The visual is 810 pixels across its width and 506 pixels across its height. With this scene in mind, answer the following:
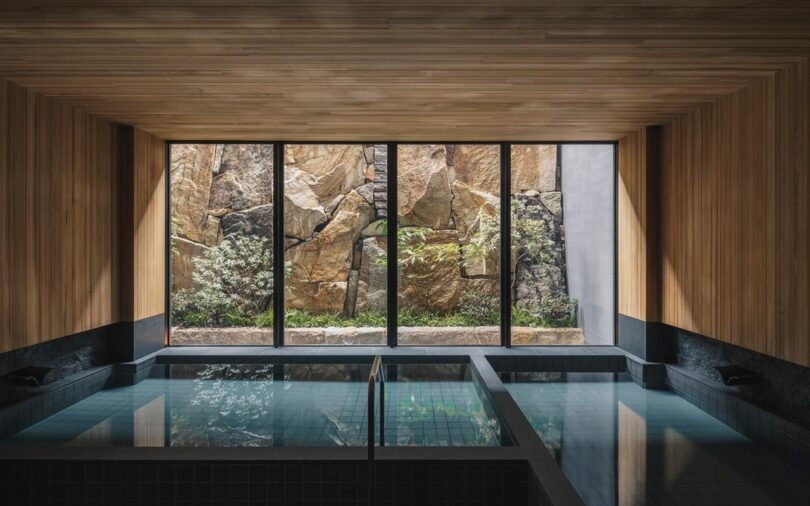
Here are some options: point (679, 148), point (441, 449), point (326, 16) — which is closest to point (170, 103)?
point (326, 16)

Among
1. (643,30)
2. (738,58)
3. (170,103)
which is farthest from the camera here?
(170,103)

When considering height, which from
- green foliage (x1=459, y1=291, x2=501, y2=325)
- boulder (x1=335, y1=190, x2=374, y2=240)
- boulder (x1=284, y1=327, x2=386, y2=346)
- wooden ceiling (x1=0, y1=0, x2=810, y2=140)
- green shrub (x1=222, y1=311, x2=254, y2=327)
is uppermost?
wooden ceiling (x1=0, y1=0, x2=810, y2=140)

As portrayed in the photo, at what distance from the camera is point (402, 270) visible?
19.9ft

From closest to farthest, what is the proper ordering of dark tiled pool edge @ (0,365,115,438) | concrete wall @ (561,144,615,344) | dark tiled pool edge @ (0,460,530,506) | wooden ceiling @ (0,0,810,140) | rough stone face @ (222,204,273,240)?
wooden ceiling @ (0,0,810,140), dark tiled pool edge @ (0,460,530,506), dark tiled pool edge @ (0,365,115,438), concrete wall @ (561,144,615,344), rough stone face @ (222,204,273,240)

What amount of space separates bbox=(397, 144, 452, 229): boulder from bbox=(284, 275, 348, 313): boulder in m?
1.16

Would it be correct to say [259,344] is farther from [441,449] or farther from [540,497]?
[540,497]

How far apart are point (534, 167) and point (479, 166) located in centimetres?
66

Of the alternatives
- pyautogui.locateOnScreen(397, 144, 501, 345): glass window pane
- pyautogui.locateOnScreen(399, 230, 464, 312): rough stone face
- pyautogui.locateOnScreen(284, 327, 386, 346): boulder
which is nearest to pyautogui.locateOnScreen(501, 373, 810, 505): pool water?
pyautogui.locateOnScreen(397, 144, 501, 345): glass window pane

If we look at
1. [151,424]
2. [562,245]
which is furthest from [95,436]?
[562,245]

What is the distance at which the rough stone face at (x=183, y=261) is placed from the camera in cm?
596

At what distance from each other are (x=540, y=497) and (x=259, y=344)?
4.17m

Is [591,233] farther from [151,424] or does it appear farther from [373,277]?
[151,424]

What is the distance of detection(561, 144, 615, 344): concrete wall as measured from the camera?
234 inches

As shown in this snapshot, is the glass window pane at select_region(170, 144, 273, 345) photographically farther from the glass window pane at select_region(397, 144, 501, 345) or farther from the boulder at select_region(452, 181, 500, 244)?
the boulder at select_region(452, 181, 500, 244)
